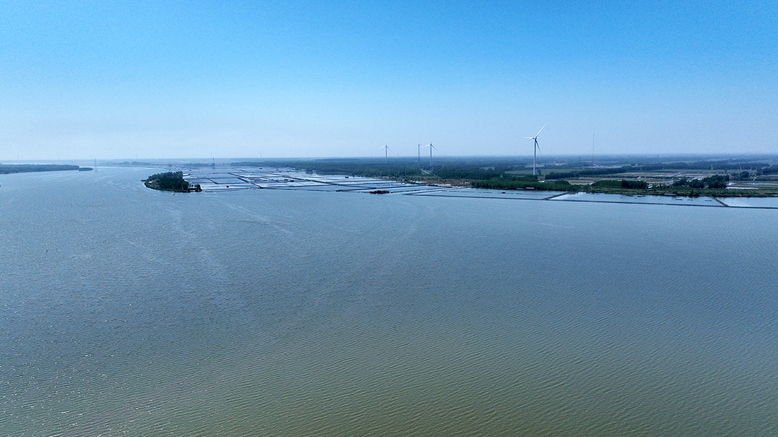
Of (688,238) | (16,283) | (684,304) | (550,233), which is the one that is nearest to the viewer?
(684,304)

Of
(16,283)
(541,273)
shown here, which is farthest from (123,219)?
(541,273)

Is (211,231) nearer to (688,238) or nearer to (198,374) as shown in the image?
(198,374)

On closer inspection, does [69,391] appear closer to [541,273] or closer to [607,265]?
[541,273]

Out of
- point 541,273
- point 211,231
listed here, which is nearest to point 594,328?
point 541,273

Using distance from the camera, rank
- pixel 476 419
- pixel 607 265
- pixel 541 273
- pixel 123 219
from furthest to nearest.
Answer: pixel 123 219, pixel 607 265, pixel 541 273, pixel 476 419

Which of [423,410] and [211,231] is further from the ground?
[211,231]

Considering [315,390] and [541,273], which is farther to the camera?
[541,273]
